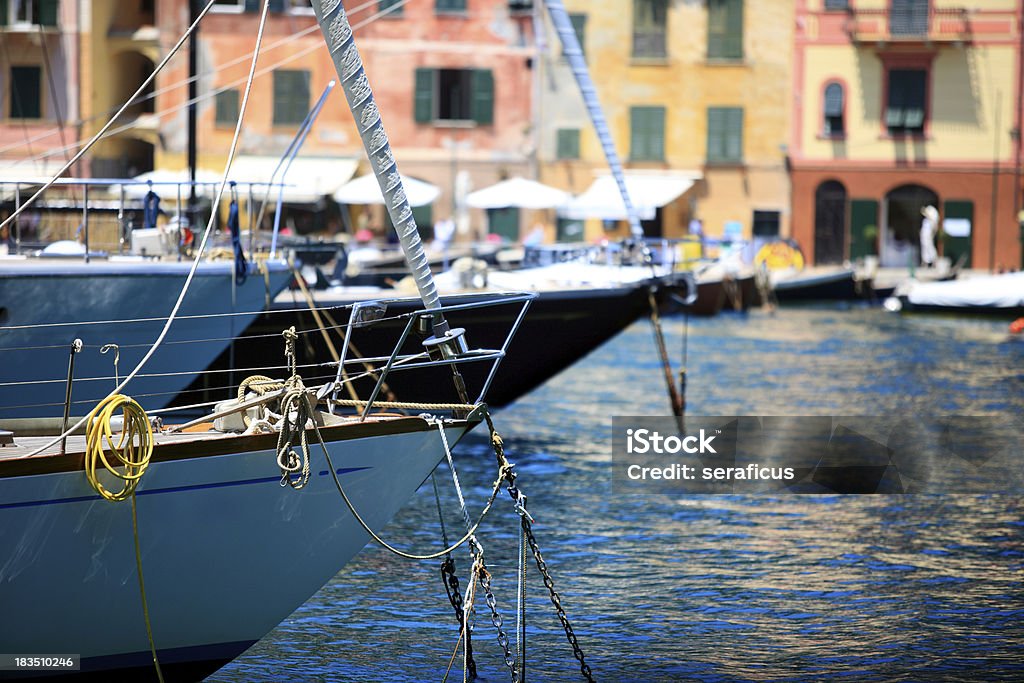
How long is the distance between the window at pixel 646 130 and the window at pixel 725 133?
56.8 inches

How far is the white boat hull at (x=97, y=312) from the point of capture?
42.9 feet

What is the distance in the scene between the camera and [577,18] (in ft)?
152

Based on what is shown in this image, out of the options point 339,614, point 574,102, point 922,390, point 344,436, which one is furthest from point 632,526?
point 574,102

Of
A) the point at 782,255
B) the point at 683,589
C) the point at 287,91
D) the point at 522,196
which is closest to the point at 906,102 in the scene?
the point at 782,255

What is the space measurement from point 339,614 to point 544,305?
6986mm

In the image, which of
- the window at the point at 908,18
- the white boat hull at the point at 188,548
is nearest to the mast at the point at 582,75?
the white boat hull at the point at 188,548

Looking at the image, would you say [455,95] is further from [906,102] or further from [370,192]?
[370,192]

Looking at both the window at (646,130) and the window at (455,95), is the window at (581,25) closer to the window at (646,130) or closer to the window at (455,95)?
the window at (646,130)

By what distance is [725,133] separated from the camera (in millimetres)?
46500

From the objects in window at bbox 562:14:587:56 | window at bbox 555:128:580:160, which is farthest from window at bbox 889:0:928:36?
window at bbox 555:128:580:160

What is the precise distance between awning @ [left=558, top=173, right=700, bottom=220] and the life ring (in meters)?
3.21

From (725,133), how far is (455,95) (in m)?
8.09

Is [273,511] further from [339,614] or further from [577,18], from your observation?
[577,18]

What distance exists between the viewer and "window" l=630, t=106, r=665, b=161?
46.4m
